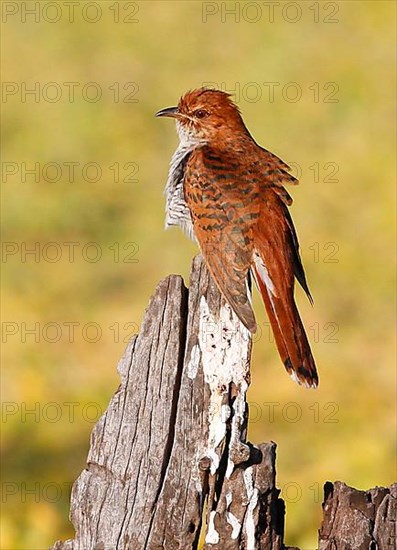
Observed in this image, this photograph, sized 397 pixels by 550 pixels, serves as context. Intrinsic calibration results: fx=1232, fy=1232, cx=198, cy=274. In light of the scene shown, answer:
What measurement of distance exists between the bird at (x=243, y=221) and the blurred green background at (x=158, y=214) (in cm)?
185

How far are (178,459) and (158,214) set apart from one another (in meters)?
6.90

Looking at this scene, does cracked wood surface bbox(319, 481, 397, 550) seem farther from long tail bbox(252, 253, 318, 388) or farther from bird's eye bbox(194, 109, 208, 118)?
bird's eye bbox(194, 109, 208, 118)

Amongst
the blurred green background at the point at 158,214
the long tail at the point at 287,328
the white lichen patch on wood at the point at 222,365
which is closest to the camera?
the white lichen patch on wood at the point at 222,365

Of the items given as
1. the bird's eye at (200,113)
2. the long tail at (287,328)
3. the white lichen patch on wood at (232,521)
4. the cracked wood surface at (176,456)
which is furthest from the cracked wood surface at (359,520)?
the bird's eye at (200,113)

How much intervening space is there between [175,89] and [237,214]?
8880mm

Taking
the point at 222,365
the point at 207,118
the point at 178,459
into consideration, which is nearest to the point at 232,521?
the point at 178,459

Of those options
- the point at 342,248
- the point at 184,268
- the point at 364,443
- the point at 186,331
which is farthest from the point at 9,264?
the point at 186,331

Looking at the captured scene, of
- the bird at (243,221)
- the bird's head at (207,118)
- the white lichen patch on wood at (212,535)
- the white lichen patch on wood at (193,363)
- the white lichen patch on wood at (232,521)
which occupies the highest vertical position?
the bird's head at (207,118)

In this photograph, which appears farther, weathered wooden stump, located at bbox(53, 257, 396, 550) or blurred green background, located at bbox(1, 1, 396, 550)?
blurred green background, located at bbox(1, 1, 396, 550)

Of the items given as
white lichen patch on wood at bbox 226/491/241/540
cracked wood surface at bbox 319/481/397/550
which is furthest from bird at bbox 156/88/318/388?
white lichen patch on wood at bbox 226/491/241/540

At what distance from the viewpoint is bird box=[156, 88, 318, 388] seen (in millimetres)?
4559

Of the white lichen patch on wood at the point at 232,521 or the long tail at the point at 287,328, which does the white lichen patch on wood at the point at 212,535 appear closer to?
the white lichen patch on wood at the point at 232,521

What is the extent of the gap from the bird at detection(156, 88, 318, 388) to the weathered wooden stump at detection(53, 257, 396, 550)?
27 centimetres

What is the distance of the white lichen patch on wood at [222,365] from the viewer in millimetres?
4016
